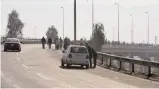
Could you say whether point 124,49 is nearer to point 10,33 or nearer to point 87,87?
point 10,33

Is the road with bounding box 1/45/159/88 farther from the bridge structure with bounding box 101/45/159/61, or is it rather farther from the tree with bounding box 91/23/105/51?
the bridge structure with bounding box 101/45/159/61

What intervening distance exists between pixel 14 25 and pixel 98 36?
283 ft

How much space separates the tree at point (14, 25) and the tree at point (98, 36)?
8202cm

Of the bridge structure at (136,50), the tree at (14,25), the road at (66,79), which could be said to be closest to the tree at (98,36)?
the bridge structure at (136,50)

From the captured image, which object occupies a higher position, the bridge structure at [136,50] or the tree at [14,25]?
the tree at [14,25]

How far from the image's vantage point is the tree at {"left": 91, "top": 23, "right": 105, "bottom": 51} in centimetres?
7296

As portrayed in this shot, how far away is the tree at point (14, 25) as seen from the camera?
160 meters

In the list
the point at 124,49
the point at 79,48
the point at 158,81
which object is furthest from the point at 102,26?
the point at 158,81

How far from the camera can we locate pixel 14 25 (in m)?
160

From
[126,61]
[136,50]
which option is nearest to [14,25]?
[136,50]

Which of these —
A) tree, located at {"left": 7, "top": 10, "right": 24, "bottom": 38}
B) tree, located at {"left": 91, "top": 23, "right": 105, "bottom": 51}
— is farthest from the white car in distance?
tree, located at {"left": 7, "top": 10, "right": 24, "bottom": 38}

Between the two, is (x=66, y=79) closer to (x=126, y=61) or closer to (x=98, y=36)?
(x=126, y=61)

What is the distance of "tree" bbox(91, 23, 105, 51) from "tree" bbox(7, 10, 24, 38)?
269 ft

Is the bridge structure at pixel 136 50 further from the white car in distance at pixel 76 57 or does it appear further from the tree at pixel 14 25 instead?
the tree at pixel 14 25
